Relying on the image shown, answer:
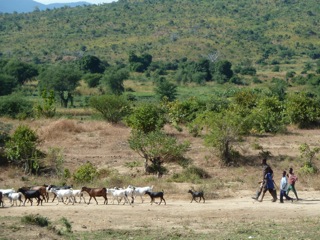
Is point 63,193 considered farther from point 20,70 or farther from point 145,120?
point 20,70

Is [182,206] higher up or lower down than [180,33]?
lower down

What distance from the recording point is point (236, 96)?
40281 mm

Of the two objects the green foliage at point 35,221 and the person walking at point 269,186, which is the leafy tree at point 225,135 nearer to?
the person walking at point 269,186

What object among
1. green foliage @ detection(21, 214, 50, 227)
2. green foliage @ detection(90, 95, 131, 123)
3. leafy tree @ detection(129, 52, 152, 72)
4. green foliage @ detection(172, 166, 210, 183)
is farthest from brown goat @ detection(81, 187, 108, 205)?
leafy tree @ detection(129, 52, 152, 72)

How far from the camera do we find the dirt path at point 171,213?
1709cm

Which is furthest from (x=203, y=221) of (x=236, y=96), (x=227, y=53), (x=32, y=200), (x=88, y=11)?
(x=88, y=11)

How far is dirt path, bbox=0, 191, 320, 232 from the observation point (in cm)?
1709

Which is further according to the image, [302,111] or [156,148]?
[302,111]

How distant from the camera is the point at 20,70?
72625 mm

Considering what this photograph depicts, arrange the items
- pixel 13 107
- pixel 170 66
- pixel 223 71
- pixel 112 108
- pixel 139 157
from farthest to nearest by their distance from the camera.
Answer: pixel 170 66 < pixel 223 71 < pixel 13 107 < pixel 112 108 < pixel 139 157

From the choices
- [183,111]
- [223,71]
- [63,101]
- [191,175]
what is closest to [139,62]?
[223,71]

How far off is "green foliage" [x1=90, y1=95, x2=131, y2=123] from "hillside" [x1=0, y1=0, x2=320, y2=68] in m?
A: 60.4

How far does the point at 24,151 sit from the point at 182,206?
9.67 meters

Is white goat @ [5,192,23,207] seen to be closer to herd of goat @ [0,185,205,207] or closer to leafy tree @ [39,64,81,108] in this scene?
herd of goat @ [0,185,205,207]
